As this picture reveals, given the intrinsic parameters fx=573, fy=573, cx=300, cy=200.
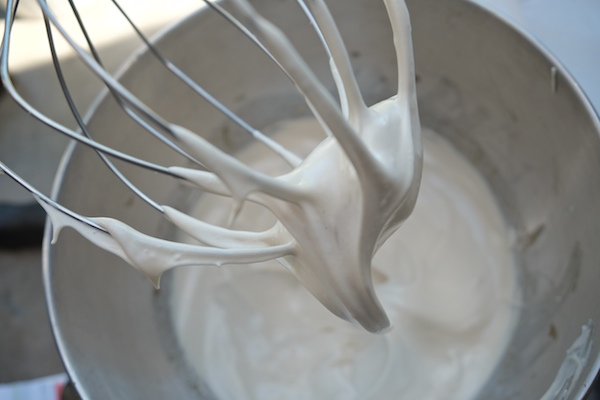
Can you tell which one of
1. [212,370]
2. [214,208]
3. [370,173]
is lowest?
[212,370]

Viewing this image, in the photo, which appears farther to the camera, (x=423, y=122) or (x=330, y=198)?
(x=423, y=122)

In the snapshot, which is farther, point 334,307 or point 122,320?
point 122,320

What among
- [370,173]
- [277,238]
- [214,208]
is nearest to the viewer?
[370,173]

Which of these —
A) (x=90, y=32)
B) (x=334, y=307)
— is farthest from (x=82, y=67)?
(x=334, y=307)

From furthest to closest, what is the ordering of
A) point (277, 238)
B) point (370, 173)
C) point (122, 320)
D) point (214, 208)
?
point (214, 208), point (122, 320), point (277, 238), point (370, 173)

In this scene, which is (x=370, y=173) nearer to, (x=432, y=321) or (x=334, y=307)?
(x=334, y=307)

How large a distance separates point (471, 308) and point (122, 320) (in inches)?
15.2

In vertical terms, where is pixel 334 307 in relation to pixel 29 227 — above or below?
above

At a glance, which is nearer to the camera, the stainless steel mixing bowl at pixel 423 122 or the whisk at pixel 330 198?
→ the whisk at pixel 330 198

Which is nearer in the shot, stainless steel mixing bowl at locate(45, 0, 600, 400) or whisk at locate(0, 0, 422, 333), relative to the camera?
whisk at locate(0, 0, 422, 333)

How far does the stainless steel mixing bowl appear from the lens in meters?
0.53

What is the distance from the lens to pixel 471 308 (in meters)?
0.65

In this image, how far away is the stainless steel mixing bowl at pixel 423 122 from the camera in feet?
1.75

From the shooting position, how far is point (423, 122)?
0.74m
